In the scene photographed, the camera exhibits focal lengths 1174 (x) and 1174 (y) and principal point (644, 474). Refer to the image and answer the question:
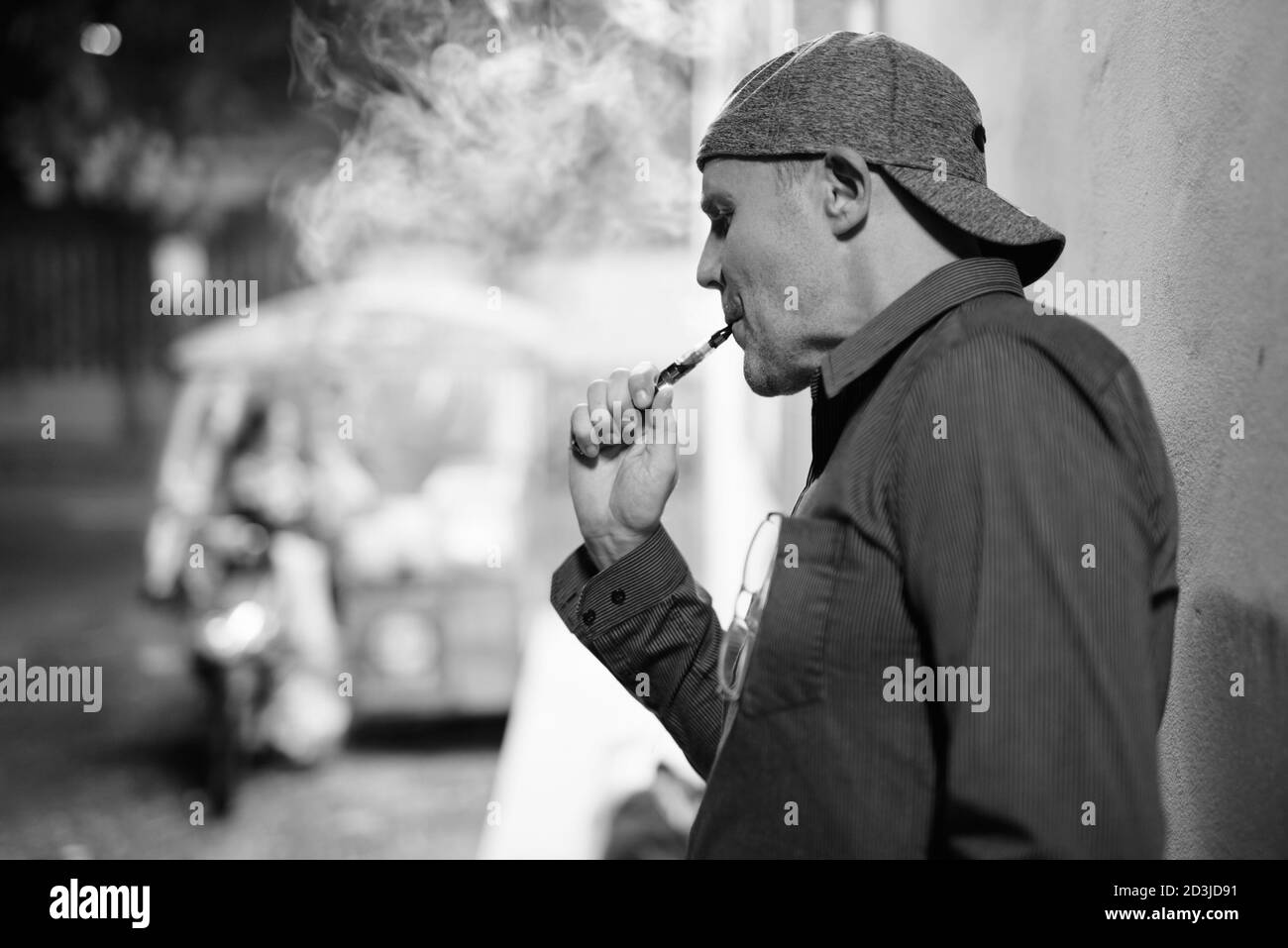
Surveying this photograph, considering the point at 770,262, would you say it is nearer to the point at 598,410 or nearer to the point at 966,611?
the point at 598,410

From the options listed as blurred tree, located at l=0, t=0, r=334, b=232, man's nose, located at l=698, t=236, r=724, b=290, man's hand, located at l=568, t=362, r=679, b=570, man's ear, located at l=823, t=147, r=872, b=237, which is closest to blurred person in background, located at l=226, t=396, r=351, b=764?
man's hand, located at l=568, t=362, r=679, b=570

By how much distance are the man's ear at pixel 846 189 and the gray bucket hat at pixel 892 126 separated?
0.02m

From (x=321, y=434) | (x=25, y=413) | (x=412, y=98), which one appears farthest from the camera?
(x=25, y=413)

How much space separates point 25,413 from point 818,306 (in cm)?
2713

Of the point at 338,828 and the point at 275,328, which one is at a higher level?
the point at 275,328

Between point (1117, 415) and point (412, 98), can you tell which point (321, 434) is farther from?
point (1117, 415)

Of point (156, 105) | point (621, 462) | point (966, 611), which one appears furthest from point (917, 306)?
point (156, 105)

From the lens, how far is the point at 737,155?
4.93 ft

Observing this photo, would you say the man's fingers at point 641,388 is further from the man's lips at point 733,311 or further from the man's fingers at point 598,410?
the man's lips at point 733,311

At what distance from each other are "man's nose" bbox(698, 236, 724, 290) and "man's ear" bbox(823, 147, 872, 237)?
0.21 m

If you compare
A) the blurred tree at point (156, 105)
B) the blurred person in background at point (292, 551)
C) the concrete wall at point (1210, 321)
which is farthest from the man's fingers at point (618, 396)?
the blurred tree at point (156, 105)

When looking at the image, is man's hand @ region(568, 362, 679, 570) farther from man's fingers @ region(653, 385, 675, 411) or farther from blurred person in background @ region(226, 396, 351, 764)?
blurred person in background @ region(226, 396, 351, 764)

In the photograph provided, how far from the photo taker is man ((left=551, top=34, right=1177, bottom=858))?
1.07m
